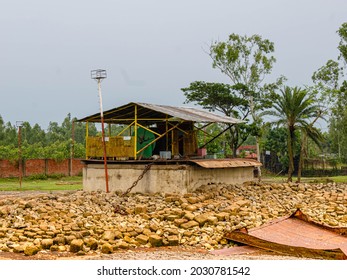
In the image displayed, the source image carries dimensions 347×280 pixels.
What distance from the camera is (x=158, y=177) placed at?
22.0 meters

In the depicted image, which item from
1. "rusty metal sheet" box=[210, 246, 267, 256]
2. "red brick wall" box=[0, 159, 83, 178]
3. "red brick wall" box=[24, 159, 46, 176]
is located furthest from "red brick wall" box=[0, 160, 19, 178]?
"rusty metal sheet" box=[210, 246, 267, 256]

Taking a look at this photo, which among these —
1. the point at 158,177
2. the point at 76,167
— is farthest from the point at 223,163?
the point at 76,167

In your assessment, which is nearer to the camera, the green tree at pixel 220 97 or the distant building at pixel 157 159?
the distant building at pixel 157 159

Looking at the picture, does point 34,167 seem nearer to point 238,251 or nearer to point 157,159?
point 157,159

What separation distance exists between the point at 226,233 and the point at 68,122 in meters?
68.0

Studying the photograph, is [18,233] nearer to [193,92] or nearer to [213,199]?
[213,199]

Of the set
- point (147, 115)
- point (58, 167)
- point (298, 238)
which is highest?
point (147, 115)

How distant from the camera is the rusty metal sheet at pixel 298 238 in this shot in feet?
43.3

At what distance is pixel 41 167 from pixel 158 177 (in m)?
23.1

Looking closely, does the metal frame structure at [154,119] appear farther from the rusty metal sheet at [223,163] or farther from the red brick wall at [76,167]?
the red brick wall at [76,167]

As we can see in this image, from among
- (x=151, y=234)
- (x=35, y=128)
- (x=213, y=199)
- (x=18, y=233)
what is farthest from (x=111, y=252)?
(x=35, y=128)

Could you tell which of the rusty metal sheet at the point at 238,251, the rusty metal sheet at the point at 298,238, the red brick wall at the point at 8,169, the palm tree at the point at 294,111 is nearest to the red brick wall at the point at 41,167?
the red brick wall at the point at 8,169

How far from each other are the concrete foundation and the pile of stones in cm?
50

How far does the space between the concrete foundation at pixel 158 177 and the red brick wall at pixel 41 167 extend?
1882cm
